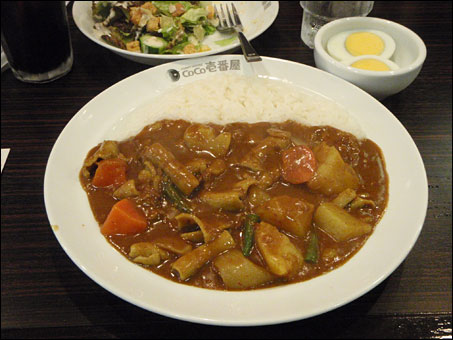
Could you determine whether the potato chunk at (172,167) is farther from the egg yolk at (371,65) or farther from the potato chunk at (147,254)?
the egg yolk at (371,65)

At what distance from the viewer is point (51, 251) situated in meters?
2.05

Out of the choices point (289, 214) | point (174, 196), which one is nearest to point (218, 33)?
point (174, 196)

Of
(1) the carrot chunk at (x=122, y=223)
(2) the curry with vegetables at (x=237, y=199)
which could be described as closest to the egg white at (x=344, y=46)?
(2) the curry with vegetables at (x=237, y=199)

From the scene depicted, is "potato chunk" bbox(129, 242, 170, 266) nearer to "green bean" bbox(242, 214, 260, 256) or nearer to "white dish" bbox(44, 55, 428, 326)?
"white dish" bbox(44, 55, 428, 326)

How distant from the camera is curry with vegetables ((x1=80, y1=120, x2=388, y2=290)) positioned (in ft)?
5.82

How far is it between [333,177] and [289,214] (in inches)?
14.3

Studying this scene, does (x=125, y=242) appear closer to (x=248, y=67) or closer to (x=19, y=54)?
(x=248, y=67)

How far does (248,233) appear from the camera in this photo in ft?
6.10

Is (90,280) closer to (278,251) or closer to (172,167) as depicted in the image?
(172,167)

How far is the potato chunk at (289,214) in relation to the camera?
73.2 inches

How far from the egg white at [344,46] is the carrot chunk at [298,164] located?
1.06 m

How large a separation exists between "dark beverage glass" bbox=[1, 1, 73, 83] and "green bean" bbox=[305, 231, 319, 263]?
2.20 m

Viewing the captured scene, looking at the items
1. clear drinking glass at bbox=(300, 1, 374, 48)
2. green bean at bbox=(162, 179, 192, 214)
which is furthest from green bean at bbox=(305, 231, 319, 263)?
clear drinking glass at bbox=(300, 1, 374, 48)

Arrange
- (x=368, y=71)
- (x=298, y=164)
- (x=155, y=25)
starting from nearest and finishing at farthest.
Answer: (x=298, y=164)
(x=368, y=71)
(x=155, y=25)
